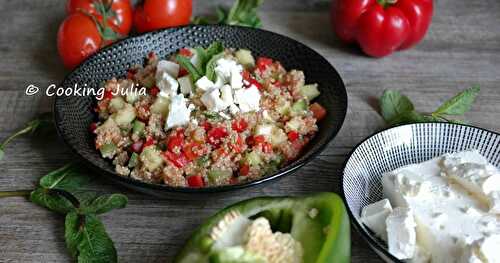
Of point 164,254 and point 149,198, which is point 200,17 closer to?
point 149,198

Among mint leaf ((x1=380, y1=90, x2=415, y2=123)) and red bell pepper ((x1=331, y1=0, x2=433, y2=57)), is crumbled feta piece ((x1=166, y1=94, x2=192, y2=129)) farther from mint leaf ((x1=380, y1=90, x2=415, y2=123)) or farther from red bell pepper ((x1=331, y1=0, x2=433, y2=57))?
red bell pepper ((x1=331, y1=0, x2=433, y2=57))

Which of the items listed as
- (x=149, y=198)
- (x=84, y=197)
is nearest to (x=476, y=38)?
(x=149, y=198)

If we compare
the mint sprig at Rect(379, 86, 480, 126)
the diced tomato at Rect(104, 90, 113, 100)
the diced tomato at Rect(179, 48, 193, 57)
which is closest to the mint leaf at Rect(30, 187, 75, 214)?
the diced tomato at Rect(104, 90, 113, 100)

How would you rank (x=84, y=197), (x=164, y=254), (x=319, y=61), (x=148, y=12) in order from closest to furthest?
(x=164, y=254)
(x=84, y=197)
(x=319, y=61)
(x=148, y=12)

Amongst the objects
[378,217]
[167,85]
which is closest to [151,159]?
[167,85]

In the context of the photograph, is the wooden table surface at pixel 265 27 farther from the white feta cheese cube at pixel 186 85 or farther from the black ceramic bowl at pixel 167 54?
the white feta cheese cube at pixel 186 85
